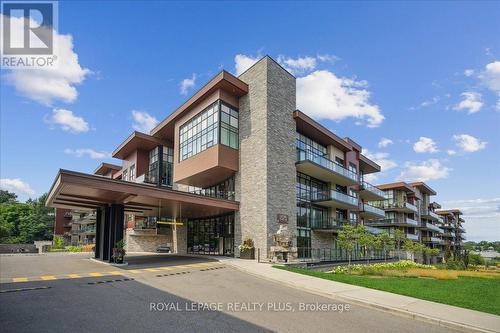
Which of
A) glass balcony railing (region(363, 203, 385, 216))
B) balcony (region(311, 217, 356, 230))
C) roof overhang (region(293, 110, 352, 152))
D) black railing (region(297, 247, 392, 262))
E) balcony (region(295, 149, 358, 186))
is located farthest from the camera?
glass balcony railing (region(363, 203, 385, 216))

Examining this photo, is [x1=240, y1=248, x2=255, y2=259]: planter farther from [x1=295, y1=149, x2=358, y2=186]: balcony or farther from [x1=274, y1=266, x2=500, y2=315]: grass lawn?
[x1=274, y1=266, x2=500, y2=315]: grass lawn

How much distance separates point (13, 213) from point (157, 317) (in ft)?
317

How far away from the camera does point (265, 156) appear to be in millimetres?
27219

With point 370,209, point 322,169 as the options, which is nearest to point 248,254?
point 322,169

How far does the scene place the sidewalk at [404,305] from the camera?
835 cm

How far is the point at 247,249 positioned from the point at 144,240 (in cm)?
2442

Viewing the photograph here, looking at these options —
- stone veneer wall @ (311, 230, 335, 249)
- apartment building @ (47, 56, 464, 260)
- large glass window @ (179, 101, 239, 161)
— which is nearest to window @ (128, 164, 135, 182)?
apartment building @ (47, 56, 464, 260)

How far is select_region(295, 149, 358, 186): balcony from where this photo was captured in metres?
31.2

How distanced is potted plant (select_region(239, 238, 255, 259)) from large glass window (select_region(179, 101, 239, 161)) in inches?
329

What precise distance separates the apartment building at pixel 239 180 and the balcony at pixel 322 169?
0.36ft

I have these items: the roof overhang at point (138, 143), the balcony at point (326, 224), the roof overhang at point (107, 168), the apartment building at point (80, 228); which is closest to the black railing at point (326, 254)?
the balcony at point (326, 224)

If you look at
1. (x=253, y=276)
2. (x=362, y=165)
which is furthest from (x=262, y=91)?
(x=362, y=165)

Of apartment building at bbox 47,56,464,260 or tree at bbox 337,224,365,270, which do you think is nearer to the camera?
tree at bbox 337,224,365,270

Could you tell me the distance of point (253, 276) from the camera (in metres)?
16.9
